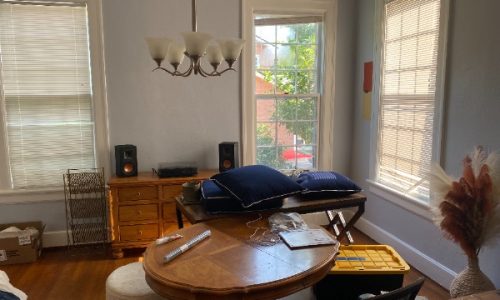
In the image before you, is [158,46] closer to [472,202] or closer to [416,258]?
[472,202]

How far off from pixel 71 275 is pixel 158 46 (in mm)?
2055

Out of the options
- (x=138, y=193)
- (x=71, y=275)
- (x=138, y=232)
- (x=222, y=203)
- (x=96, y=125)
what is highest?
(x=96, y=125)

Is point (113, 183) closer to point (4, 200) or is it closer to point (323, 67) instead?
point (4, 200)

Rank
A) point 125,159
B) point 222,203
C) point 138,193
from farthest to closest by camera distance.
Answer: point 125,159, point 138,193, point 222,203

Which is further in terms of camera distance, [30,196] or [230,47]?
[30,196]

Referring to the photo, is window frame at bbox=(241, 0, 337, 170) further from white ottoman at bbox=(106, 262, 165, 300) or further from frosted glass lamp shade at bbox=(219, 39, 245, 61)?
white ottoman at bbox=(106, 262, 165, 300)

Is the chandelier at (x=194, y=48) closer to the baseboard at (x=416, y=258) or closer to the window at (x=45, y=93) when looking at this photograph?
the window at (x=45, y=93)

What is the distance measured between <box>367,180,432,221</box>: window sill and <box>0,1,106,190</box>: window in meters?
2.69

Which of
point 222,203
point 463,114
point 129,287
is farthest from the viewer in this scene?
point 463,114

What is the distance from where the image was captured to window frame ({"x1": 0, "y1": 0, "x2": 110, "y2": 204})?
3349mm

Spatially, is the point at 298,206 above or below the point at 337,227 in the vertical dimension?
above

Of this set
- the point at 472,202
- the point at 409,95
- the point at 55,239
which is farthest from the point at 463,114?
the point at 55,239

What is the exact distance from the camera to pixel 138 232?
10.8 feet

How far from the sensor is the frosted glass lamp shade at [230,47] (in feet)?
7.11
